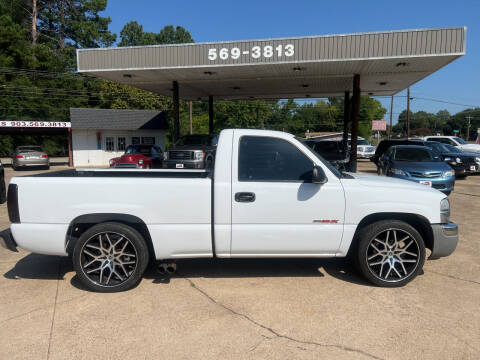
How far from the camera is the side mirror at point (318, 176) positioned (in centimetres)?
388

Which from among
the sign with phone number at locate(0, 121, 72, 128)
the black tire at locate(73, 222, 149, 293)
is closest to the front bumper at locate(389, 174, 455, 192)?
the black tire at locate(73, 222, 149, 293)

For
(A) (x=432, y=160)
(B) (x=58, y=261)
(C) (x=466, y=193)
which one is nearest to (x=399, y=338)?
(B) (x=58, y=261)

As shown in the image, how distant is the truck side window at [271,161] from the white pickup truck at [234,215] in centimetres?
1

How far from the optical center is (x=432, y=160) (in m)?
10.9

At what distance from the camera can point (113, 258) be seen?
4.09 metres

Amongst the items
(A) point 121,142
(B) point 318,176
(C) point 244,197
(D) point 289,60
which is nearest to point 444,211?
(B) point 318,176

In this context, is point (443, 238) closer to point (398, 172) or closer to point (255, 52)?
point (398, 172)

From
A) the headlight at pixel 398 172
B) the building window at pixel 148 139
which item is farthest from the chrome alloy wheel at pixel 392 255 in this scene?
the building window at pixel 148 139

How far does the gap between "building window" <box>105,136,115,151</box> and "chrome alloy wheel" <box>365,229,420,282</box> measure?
90.5ft

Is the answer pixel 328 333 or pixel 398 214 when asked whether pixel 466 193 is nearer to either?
pixel 398 214

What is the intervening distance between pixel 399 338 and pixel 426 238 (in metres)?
1.69

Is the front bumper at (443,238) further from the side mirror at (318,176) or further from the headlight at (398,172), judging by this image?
the headlight at (398,172)

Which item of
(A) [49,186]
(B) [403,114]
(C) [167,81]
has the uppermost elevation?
Result: (B) [403,114]

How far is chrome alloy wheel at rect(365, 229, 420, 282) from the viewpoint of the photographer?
13.8ft
